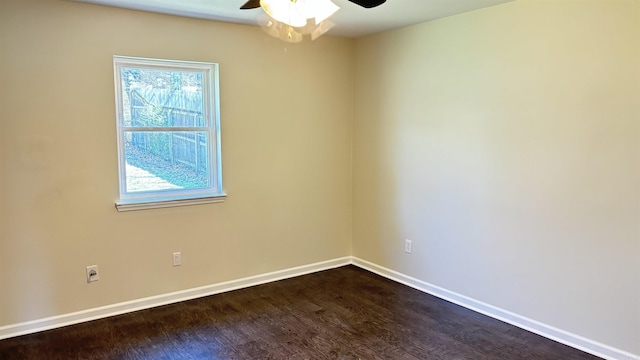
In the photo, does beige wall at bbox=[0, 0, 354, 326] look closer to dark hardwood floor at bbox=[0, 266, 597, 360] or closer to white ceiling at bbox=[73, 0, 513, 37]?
white ceiling at bbox=[73, 0, 513, 37]

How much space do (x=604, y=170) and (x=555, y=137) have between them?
35 cm

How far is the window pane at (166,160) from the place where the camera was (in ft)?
11.2

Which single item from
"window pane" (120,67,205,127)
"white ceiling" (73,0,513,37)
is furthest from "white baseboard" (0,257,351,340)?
"white ceiling" (73,0,513,37)

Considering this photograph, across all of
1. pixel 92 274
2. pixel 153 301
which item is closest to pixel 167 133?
pixel 92 274

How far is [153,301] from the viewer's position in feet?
11.5

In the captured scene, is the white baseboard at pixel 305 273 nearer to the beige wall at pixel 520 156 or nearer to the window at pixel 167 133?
the beige wall at pixel 520 156

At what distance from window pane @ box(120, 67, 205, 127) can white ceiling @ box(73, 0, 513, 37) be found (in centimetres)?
47

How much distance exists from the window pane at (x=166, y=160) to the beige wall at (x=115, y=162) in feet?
0.51

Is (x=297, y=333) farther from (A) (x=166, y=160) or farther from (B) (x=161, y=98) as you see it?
(B) (x=161, y=98)

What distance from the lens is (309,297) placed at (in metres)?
3.71

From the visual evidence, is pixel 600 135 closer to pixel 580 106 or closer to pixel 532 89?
pixel 580 106

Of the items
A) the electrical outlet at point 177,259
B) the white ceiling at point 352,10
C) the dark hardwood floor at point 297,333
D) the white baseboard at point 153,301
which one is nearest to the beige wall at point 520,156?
the white ceiling at point 352,10

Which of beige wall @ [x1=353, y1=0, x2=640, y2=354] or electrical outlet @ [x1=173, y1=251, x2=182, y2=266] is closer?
beige wall @ [x1=353, y1=0, x2=640, y2=354]

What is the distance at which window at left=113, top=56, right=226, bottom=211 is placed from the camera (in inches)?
132
